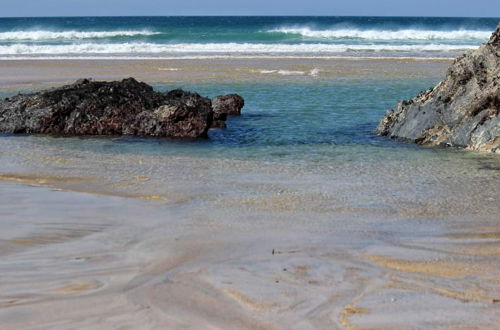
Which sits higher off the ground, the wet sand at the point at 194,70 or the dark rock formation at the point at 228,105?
the wet sand at the point at 194,70

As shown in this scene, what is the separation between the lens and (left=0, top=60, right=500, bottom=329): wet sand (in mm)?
4117

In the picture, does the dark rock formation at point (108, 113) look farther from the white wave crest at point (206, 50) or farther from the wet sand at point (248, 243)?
the white wave crest at point (206, 50)

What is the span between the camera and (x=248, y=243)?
5.44 metres

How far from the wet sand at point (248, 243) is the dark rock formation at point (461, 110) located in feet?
3.01

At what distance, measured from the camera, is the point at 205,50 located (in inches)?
1606

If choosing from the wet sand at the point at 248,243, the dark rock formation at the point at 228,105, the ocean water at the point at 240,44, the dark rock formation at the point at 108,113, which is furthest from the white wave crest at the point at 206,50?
the wet sand at the point at 248,243

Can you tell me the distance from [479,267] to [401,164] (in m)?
3.82

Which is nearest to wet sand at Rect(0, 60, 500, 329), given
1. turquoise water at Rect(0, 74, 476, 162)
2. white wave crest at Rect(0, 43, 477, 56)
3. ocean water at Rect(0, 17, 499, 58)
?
turquoise water at Rect(0, 74, 476, 162)

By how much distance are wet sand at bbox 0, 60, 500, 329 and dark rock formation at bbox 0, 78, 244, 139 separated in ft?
5.98

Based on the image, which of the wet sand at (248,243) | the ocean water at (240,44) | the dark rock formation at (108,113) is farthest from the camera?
the ocean water at (240,44)

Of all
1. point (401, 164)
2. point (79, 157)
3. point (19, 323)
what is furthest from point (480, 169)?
point (19, 323)

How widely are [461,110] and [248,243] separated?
19.3 feet

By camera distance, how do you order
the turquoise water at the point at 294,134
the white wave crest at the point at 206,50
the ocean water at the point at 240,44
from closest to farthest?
the turquoise water at the point at 294,134 < the ocean water at the point at 240,44 < the white wave crest at the point at 206,50

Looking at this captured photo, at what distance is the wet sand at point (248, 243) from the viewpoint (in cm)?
412
